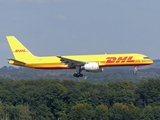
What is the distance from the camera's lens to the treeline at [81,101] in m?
122

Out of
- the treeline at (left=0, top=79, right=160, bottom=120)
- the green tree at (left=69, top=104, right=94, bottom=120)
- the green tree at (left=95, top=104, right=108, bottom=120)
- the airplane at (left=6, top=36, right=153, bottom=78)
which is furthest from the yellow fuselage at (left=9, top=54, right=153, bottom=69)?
the green tree at (left=95, top=104, right=108, bottom=120)

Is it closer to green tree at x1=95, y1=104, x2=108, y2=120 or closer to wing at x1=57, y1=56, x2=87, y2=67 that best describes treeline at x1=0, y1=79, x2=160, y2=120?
green tree at x1=95, y1=104, x2=108, y2=120

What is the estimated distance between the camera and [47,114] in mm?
133125

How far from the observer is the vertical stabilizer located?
77125mm

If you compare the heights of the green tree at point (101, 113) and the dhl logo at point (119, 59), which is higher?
the dhl logo at point (119, 59)

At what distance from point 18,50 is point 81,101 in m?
62.7

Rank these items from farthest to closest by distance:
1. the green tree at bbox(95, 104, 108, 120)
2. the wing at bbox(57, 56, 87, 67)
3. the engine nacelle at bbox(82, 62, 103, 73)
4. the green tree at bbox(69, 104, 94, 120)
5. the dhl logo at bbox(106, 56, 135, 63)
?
the green tree at bbox(95, 104, 108, 120) < the green tree at bbox(69, 104, 94, 120) < the wing at bbox(57, 56, 87, 67) < the dhl logo at bbox(106, 56, 135, 63) < the engine nacelle at bbox(82, 62, 103, 73)

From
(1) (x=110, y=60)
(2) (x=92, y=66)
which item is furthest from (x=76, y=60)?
(1) (x=110, y=60)

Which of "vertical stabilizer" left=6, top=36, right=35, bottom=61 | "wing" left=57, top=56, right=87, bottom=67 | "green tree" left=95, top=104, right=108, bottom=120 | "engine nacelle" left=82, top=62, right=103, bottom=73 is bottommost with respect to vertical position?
"green tree" left=95, top=104, right=108, bottom=120

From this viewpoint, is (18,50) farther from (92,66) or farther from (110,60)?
(110,60)

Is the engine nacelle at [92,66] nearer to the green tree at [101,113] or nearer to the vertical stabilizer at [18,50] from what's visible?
the vertical stabilizer at [18,50]

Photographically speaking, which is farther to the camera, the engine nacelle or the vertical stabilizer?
the vertical stabilizer

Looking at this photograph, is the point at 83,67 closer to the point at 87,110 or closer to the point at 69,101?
the point at 87,110

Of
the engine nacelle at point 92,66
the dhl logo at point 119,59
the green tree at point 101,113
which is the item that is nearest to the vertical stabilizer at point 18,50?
the engine nacelle at point 92,66
